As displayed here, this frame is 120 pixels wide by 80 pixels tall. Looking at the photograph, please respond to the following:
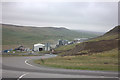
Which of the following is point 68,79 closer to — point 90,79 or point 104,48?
point 90,79

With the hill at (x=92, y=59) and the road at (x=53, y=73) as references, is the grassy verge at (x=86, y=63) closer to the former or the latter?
the hill at (x=92, y=59)

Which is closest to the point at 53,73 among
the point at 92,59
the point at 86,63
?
the point at 86,63

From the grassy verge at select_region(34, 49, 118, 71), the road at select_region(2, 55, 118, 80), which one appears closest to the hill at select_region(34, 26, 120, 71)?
the grassy verge at select_region(34, 49, 118, 71)

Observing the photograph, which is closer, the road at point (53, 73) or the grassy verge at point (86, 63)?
the road at point (53, 73)

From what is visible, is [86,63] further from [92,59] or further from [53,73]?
[53,73]

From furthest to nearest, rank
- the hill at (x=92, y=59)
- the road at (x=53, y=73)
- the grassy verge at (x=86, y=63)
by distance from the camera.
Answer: the hill at (x=92, y=59)
the grassy verge at (x=86, y=63)
the road at (x=53, y=73)

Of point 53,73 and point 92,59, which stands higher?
point 53,73

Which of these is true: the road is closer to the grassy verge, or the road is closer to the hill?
the grassy verge

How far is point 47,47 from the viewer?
91.7 m

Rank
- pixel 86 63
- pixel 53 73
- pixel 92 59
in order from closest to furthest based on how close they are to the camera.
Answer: pixel 53 73 < pixel 86 63 < pixel 92 59

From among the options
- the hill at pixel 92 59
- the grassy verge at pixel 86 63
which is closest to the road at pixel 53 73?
the grassy verge at pixel 86 63

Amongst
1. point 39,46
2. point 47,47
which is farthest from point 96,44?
point 39,46

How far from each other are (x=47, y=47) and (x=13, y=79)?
79.2 meters

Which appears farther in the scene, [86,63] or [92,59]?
[92,59]
